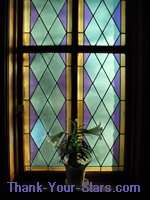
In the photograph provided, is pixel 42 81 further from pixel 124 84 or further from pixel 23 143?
pixel 124 84

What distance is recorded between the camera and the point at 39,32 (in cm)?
256

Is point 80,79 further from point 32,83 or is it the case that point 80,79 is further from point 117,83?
point 32,83

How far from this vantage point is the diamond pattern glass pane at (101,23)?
2549 mm

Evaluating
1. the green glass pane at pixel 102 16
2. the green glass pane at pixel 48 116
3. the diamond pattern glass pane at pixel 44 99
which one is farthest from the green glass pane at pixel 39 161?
the green glass pane at pixel 102 16

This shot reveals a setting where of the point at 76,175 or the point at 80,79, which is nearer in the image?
the point at 76,175

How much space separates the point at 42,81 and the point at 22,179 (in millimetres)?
983

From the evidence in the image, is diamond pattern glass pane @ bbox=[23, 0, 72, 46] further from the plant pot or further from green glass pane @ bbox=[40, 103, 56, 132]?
the plant pot

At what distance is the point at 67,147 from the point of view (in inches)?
86.9

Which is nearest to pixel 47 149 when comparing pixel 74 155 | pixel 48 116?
pixel 48 116

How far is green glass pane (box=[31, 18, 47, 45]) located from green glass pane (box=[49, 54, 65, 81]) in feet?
0.73

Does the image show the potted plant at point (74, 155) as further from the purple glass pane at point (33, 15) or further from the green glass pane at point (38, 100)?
the purple glass pane at point (33, 15)

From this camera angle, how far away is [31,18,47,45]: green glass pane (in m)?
2.56

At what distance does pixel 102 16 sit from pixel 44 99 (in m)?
1.01
